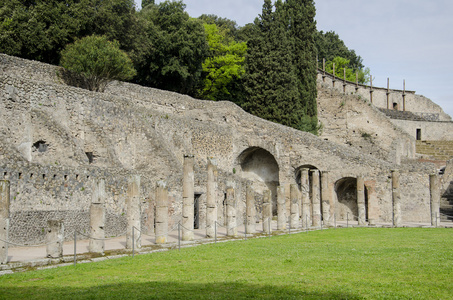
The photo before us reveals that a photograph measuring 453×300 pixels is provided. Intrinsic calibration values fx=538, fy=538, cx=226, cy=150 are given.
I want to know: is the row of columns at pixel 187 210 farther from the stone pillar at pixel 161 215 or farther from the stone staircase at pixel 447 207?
the stone staircase at pixel 447 207

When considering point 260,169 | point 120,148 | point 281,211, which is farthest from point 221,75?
point 281,211

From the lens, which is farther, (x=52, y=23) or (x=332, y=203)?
(x=332, y=203)

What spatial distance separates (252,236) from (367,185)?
15030mm

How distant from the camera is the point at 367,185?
3609 cm

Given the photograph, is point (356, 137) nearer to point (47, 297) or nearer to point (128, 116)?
point (128, 116)

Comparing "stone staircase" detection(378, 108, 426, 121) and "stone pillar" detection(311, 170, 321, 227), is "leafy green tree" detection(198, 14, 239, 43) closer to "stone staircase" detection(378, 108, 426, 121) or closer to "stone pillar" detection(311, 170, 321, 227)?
"stone staircase" detection(378, 108, 426, 121)

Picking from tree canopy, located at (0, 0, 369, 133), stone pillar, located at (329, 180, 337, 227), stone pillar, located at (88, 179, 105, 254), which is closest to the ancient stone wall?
tree canopy, located at (0, 0, 369, 133)

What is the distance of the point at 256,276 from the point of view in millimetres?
12352

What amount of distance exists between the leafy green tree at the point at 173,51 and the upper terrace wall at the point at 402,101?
77.0ft

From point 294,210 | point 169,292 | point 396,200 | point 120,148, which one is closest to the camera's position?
point 169,292

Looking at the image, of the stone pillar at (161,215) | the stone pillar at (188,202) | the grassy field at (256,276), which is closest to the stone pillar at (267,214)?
the stone pillar at (188,202)

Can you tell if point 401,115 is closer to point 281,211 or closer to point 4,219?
point 281,211

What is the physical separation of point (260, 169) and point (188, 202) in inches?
767

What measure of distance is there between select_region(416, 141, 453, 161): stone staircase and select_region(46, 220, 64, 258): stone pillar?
44783mm
